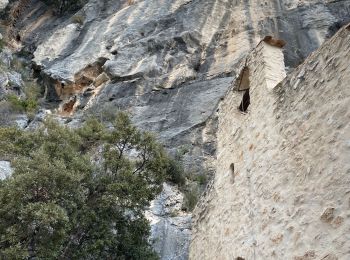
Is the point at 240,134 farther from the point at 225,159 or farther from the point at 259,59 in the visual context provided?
the point at 259,59

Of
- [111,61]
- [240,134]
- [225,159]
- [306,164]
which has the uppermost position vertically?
[306,164]

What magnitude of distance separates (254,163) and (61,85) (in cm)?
2321

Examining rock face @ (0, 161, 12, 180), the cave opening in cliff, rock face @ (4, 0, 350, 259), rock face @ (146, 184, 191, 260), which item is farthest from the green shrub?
the cave opening in cliff

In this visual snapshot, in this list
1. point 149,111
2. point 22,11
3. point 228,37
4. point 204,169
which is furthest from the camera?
point 22,11

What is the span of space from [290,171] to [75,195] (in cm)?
656

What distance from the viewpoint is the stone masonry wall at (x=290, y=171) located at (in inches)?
210

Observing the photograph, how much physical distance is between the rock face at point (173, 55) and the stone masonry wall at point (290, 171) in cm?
1106

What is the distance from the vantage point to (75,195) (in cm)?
1135

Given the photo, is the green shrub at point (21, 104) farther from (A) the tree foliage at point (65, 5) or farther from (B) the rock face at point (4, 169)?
(A) the tree foliage at point (65, 5)

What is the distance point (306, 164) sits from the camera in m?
5.93

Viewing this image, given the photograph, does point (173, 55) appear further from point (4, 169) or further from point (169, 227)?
point (169, 227)

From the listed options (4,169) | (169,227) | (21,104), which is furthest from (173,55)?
(169,227)

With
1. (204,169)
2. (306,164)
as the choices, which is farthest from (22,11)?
(306,164)

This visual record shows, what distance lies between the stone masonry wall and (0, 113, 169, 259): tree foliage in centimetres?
352
